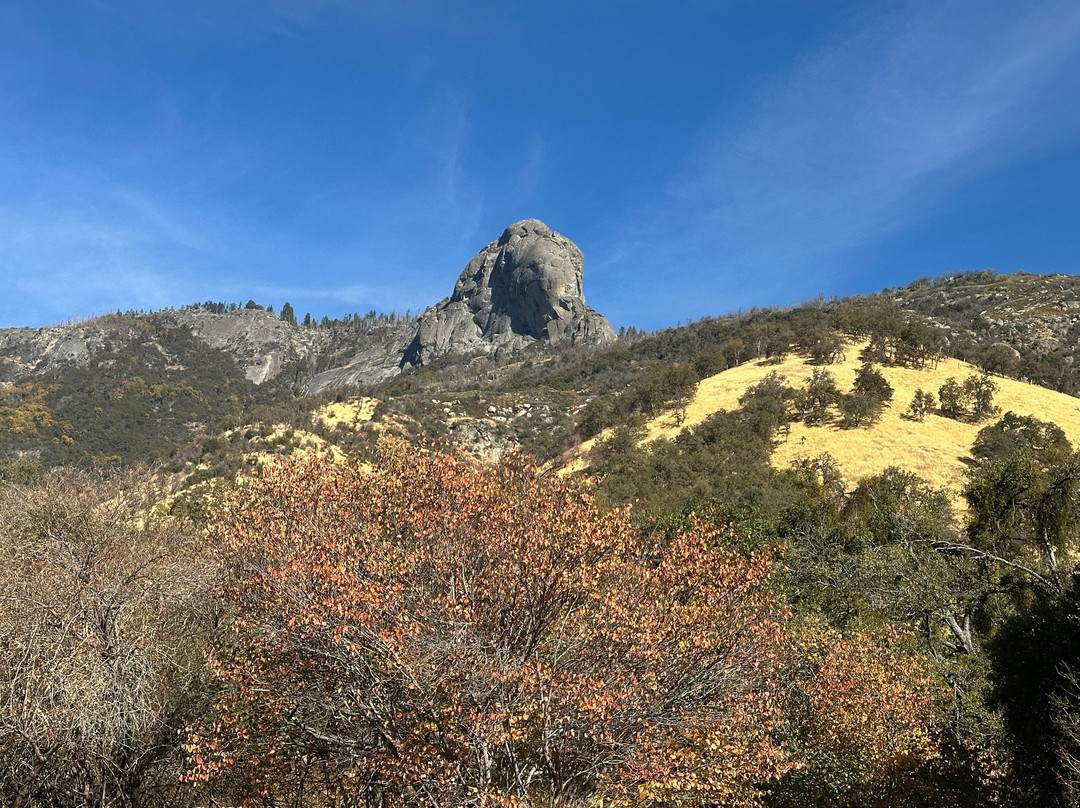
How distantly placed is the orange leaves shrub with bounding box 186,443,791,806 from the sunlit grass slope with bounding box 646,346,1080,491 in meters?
38.3

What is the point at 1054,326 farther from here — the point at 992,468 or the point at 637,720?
the point at 637,720

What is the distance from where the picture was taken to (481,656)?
34.4ft

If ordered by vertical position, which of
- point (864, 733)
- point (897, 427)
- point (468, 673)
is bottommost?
point (864, 733)

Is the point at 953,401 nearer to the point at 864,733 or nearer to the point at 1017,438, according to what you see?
the point at 1017,438

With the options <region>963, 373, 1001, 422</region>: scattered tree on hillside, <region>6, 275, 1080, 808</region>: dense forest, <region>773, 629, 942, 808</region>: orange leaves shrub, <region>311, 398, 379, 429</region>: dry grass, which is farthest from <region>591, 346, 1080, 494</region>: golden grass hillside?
<region>311, 398, 379, 429</region>: dry grass

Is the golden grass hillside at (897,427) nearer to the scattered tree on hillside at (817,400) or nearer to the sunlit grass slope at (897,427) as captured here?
the sunlit grass slope at (897,427)

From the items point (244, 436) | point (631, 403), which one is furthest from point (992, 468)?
point (244, 436)

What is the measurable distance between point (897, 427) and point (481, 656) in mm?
51759

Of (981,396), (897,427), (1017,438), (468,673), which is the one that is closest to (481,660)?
(468,673)

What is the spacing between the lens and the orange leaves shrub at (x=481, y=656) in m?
10.3

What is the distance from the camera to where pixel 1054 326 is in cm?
10412

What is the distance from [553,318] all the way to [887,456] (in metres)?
145

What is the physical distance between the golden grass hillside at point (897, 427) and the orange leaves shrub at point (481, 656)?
125 ft

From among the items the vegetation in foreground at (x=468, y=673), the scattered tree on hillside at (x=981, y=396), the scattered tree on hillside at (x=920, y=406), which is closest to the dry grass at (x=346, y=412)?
the scattered tree on hillside at (x=920, y=406)
